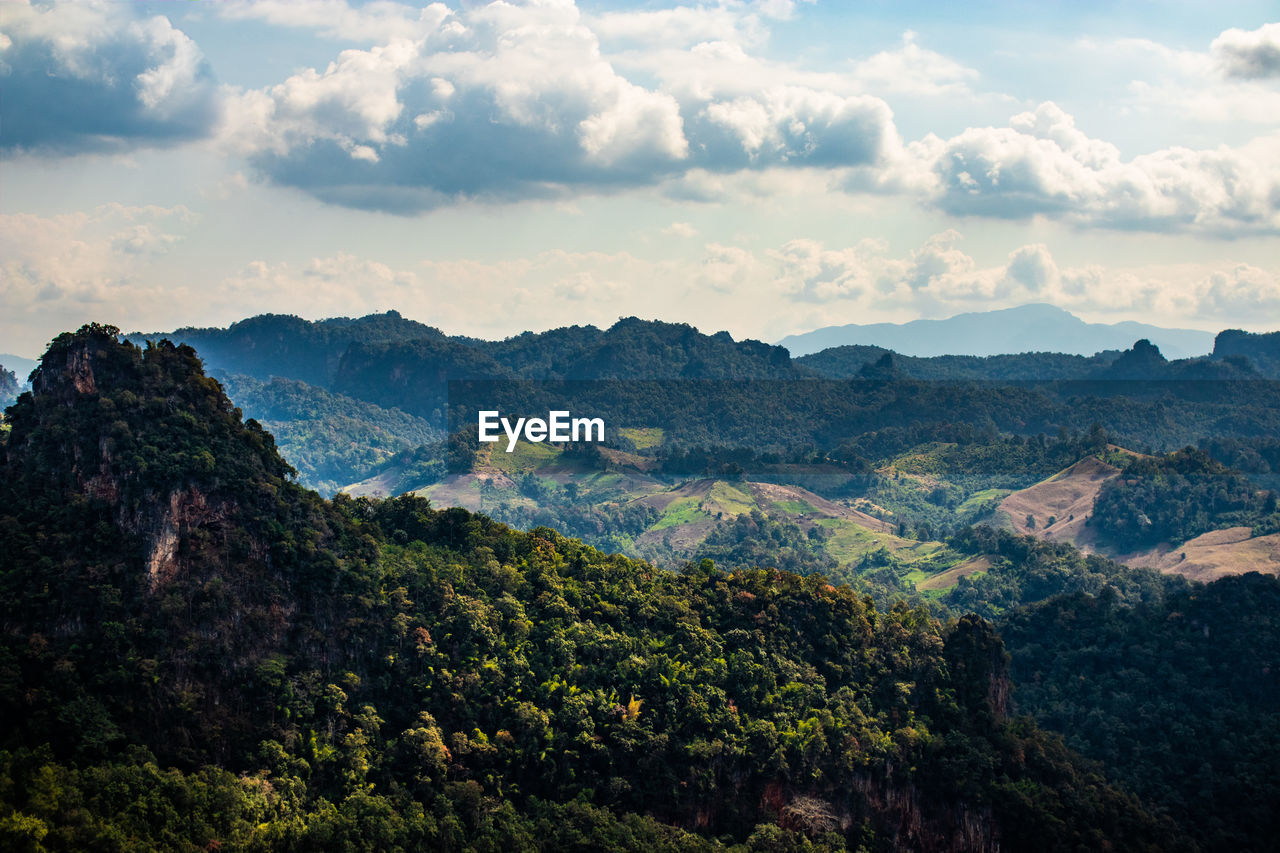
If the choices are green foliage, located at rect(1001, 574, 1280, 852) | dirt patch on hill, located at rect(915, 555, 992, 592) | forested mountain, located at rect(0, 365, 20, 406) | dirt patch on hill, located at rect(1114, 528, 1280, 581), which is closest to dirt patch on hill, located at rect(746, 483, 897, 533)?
dirt patch on hill, located at rect(915, 555, 992, 592)

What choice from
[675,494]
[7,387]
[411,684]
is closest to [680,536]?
[675,494]

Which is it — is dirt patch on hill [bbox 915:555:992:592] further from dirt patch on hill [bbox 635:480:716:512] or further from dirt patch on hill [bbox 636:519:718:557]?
dirt patch on hill [bbox 635:480:716:512]

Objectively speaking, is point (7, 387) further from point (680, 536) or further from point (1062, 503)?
point (1062, 503)

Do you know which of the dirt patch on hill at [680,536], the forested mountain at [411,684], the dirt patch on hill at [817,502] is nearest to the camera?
the forested mountain at [411,684]

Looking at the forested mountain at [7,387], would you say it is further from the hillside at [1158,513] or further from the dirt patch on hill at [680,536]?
the hillside at [1158,513]

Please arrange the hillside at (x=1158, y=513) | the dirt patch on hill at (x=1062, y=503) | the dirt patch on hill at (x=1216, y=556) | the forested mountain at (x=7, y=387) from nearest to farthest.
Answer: the dirt patch on hill at (x=1216, y=556)
the hillside at (x=1158, y=513)
the forested mountain at (x=7, y=387)
the dirt patch on hill at (x=1062, y=503)

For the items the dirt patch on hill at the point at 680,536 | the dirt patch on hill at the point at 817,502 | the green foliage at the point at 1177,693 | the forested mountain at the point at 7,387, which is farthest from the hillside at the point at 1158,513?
the forested mountain at the point at 7,387
